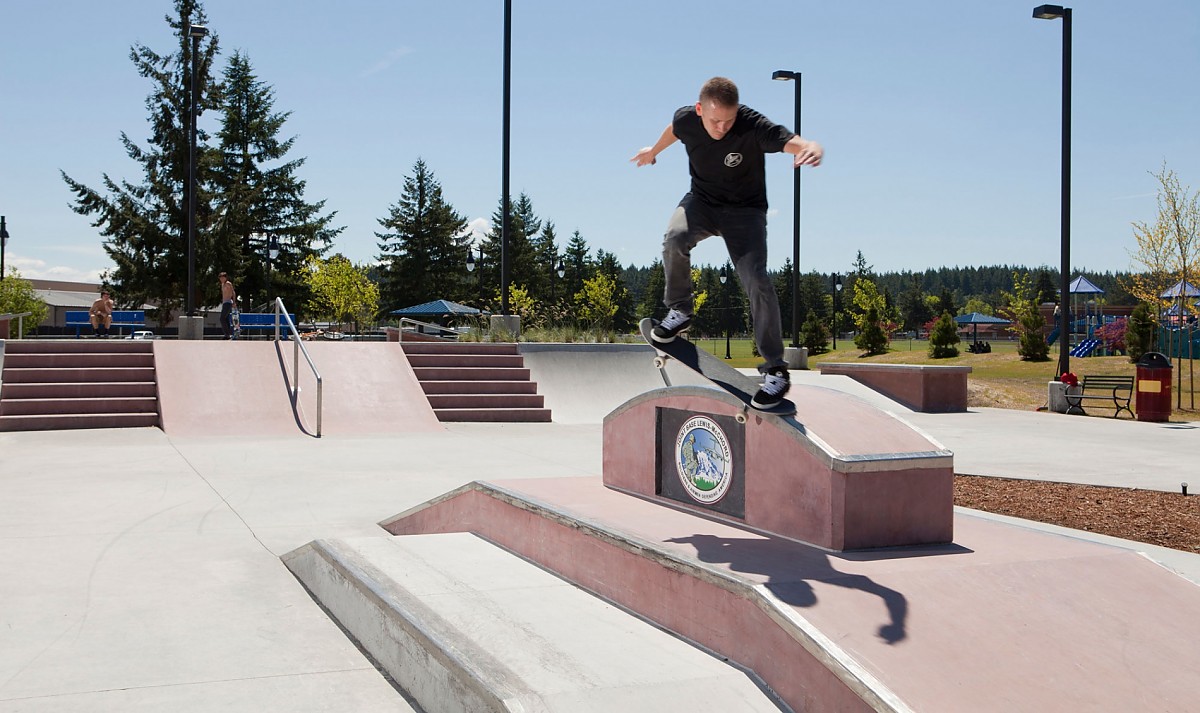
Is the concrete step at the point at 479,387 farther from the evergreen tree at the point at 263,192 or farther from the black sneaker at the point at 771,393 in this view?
the evergreen tree at the point at 263,192

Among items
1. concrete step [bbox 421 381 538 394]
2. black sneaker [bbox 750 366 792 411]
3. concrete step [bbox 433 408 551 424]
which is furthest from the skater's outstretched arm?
concrete step [bbox 421 381 538 394]

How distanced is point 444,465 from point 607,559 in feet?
21.6

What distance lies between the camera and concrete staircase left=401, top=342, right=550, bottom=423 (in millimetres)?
16469

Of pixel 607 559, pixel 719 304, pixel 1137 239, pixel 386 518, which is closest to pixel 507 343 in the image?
pixel 386 518

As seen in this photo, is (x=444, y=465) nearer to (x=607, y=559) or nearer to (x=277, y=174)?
(x=607, y=559)

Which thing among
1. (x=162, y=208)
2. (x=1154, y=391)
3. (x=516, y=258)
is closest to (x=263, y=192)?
(x=162, y=208)

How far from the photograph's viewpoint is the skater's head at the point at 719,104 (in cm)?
486

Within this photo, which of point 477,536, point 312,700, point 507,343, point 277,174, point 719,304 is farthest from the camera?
point 719,304

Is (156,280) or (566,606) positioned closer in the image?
(566,606)

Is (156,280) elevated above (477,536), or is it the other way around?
(156,280)

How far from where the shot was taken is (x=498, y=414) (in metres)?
16.4

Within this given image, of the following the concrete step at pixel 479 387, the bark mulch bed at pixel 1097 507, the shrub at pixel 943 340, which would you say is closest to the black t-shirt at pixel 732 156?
→ the bark mulch bed at pixel 1097 507

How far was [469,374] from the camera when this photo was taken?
17.8 m

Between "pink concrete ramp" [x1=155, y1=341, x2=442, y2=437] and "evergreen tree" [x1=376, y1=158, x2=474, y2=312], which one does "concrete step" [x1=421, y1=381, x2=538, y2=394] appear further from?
"evergreen tree" [x1=376, y1=158, x2=474, y2=312]
